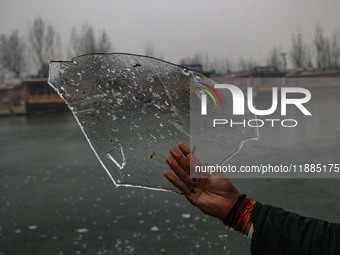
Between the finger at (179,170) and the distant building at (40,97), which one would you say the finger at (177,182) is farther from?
the distant building at (40,97)

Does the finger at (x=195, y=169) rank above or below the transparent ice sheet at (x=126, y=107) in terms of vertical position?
below

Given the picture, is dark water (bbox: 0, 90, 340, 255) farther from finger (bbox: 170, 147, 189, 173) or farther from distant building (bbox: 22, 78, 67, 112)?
finger (bbox: 170, 147, 189, 173)

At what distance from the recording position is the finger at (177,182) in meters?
0.67

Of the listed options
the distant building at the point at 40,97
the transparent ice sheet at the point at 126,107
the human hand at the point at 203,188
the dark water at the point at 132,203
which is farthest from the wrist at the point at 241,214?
the distant building at the point at 40,97

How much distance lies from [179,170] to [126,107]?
0.16 m

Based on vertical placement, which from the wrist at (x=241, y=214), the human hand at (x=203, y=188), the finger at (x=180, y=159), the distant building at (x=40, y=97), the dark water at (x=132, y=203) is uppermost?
the finger at (x=180, y=159)

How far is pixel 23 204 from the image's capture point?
3.30 metres

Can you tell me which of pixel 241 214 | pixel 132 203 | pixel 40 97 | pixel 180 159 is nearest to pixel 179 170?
pixel 180 159

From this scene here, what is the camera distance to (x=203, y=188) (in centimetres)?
71

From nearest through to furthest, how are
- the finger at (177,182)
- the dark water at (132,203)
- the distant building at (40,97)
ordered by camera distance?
the finger at (177,182)
the dark water at (132,203)
the distant building at (40,97)

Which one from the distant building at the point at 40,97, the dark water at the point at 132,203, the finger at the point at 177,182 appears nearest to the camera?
the finger at the point at 177,182

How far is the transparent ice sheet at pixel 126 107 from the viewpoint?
76 cm

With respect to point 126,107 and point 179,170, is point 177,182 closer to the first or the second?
point 179,170

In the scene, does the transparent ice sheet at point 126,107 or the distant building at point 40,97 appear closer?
the transparent ice sheet at point 126,107
